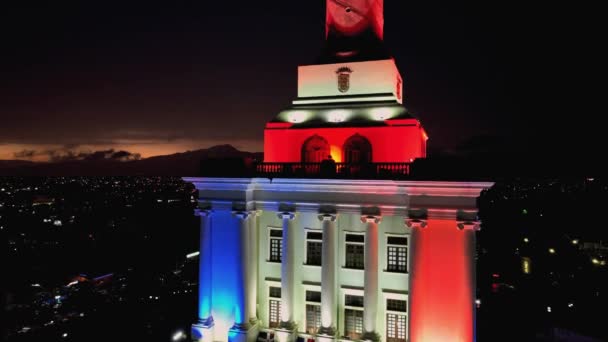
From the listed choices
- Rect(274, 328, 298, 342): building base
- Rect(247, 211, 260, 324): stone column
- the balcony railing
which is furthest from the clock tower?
Rect(274, 328, 298, 342): building base

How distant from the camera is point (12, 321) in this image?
3584 cm

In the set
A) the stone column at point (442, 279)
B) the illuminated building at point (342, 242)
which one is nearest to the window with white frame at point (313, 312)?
the illuminated building at point (342, 242)

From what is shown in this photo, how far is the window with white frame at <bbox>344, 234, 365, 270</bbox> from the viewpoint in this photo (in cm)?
2102

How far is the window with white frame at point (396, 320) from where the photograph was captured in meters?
20.1

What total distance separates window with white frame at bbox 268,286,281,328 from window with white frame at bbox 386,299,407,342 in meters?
5.79

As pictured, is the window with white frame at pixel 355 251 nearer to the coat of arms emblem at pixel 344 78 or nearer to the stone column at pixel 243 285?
the stone column at pixel 243 285

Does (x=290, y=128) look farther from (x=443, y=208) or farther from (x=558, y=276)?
(x=558, y=276)

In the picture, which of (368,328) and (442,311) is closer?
(442,311)

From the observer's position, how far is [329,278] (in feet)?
66.6

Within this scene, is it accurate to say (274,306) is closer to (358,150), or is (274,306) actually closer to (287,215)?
(287,215)

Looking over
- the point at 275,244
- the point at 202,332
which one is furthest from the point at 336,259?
the point at 202,332

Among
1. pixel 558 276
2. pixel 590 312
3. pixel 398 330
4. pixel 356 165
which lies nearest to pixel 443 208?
pixel 356 165

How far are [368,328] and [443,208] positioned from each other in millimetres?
6810

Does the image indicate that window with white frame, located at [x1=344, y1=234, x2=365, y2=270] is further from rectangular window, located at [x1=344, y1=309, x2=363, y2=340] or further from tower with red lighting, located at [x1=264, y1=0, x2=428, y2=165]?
tower with red lighting, located at [x1=264, y1=0, x2=428, y2=165]
